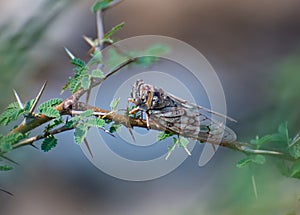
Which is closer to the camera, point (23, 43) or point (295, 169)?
point (23, 43)

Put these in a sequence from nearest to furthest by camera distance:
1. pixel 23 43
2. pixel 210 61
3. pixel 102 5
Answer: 1. pixel 23 43
2. pixel 102 5
3. pixel 210 61

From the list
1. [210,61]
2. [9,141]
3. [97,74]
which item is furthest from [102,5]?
[210,61]

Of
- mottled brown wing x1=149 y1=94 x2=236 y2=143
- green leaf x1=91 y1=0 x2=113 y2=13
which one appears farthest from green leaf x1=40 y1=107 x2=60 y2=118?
green leaf x1=91 y1=0 x2=113 y2=13

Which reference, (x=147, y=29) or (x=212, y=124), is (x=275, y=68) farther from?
(x=147, y=29)

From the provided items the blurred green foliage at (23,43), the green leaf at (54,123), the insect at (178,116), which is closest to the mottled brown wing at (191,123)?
the insect at (178,116)

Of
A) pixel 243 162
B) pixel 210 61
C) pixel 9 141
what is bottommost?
pixel 9 141

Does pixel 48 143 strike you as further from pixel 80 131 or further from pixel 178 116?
pixel 178 116

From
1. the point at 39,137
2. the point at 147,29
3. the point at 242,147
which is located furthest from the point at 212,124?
the point at 147,29
